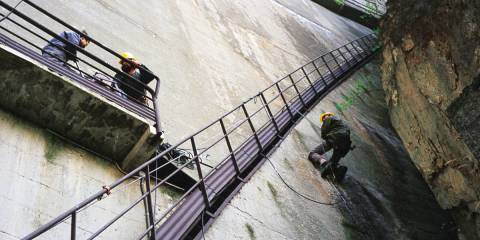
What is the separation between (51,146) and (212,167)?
7.97ft

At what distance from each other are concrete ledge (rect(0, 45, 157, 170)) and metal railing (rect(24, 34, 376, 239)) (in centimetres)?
37

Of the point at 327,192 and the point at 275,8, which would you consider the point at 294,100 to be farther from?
the point at 275,8

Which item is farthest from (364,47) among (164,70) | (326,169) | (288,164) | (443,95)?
(164,70)

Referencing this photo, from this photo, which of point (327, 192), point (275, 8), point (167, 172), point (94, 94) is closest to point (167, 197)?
point (167, 172)

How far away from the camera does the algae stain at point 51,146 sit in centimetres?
466

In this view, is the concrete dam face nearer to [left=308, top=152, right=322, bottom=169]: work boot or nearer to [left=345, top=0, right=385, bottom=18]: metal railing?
[left=308, top=152, right=322, bottom=169]: work boot

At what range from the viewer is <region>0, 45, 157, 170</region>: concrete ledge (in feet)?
14.5

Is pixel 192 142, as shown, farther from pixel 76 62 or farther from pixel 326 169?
pixel 326 169

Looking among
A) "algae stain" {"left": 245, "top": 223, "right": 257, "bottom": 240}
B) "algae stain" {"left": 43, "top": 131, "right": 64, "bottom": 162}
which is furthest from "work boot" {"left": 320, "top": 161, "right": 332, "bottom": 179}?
"algae stain" {"left": 43, "top": 131, "right": 64, "bottom": 162}

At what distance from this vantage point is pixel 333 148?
8328 mm

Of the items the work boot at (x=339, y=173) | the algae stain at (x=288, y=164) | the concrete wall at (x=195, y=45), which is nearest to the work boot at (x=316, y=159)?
the work boot at (x=339, y=173)

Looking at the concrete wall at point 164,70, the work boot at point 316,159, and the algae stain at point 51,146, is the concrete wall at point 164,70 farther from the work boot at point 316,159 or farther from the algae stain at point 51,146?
the work boot at point 316,159

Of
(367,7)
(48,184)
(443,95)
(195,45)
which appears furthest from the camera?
(367,7)

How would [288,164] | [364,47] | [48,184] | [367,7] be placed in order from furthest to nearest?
[367,7]
[364,47]
[288,164]
[48,184]
